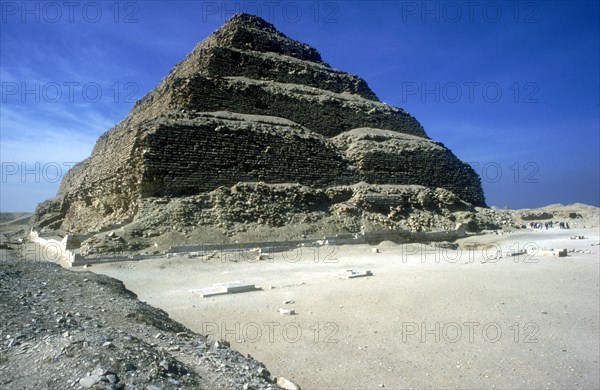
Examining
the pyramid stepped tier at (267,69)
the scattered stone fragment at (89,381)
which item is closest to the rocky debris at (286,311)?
the scattered stone fragment at (89,381)

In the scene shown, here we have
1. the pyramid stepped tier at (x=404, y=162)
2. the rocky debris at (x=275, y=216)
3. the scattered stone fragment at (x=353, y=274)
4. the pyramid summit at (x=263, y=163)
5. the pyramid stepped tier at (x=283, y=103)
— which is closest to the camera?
the scattered stone fragment at (x=353, y=274)

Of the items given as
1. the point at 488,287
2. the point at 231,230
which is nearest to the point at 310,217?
the point at 231,230

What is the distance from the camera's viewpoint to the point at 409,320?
656 cm

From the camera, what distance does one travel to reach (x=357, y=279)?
978 cm

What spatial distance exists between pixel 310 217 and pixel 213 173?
15.4 feet

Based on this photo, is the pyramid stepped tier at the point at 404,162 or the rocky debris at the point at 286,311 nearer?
the rocky debris at the point at 286,311

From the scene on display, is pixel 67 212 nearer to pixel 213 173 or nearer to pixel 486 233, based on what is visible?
pixel 213 173

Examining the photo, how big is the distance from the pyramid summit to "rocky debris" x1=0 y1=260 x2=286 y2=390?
10.3 m

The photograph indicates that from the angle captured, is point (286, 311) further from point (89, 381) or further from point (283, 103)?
point (283, 103)

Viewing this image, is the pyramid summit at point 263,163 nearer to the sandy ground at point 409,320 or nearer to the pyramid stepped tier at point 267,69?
the pyramid stepped tier at point 267,69

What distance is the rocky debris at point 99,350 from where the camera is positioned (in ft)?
8.59

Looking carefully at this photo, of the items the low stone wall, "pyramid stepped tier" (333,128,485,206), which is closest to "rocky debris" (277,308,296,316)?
the low stone wall

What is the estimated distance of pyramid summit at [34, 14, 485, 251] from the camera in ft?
56.3

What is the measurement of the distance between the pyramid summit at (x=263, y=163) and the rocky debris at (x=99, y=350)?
10.3 m
